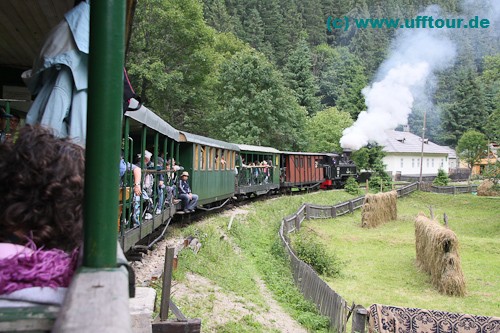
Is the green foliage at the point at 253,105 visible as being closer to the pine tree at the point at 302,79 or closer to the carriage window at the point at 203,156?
the carriage window at the point at 203,156

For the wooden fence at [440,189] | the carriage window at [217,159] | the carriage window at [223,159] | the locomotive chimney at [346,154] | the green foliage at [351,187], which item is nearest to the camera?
the carriage window at [217,159]

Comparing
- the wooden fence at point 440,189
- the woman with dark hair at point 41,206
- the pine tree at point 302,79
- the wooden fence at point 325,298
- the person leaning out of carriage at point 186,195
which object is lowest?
the wooden fence at point 325,298

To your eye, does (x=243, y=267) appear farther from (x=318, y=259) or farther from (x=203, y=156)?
(x=203, y=156)

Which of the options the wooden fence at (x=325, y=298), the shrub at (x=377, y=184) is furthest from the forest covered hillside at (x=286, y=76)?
the wooden fence at (x=325, y=298)

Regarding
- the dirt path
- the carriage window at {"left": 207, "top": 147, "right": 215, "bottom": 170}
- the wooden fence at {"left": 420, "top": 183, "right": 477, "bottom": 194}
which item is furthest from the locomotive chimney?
the dirt path

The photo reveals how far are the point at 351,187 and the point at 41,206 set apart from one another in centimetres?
4108

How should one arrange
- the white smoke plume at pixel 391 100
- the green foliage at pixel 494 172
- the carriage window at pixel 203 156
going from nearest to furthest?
the carriage window at pixel 203 156, the green foliage at pixel 494 172, the white smoke plume at pixel 391 100

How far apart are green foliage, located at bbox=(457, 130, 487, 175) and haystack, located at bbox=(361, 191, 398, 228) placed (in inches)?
1687

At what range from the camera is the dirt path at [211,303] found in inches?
350

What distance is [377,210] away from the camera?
27.3 meters

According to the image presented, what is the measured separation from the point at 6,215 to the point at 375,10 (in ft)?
444

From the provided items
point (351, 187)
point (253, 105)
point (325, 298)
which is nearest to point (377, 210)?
point (351, 187)

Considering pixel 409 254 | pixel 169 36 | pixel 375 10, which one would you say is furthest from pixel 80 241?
pixel 375 10

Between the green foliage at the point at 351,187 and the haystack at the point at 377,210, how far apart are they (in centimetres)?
1168
